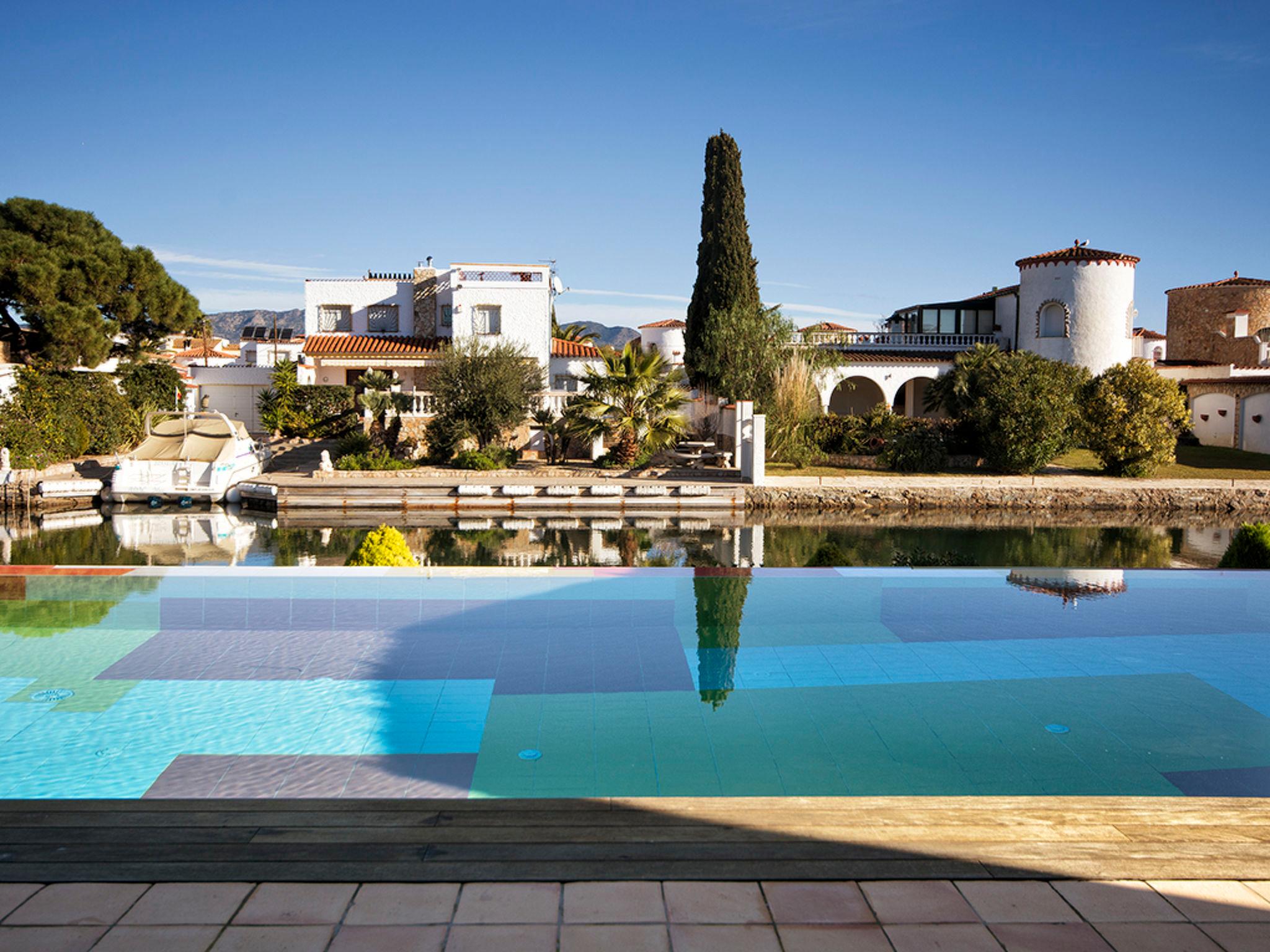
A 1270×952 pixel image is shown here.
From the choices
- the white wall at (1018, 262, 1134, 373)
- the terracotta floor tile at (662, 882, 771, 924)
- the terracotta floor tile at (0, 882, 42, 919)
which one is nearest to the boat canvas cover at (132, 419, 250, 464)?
the terracotta floor tile at (0, 882, 42, 919)

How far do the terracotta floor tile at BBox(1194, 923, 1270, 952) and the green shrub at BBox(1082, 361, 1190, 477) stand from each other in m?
24.3

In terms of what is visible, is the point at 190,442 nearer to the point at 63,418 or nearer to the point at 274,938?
the point at 63,418

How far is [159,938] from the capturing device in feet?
8.44

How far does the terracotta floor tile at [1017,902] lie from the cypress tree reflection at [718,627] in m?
2.80

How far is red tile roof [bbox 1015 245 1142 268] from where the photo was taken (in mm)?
30938

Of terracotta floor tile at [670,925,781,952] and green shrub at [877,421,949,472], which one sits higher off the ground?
green shrub at [877,421,949,472]

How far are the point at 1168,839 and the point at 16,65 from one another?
24.8 meters

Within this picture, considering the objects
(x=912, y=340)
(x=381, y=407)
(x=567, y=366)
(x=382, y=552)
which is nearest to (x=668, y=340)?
(x=567, y=366)

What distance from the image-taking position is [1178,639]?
734 cm

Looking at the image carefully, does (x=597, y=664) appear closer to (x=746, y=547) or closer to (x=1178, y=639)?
(x=1178, y=639)

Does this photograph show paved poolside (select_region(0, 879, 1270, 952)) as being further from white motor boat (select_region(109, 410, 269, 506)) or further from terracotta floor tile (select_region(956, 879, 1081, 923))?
white motor boat (select_region(109, 410, 269, 506))

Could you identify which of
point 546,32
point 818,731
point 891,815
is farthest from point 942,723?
point 546,32

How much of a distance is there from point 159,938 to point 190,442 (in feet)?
68.9

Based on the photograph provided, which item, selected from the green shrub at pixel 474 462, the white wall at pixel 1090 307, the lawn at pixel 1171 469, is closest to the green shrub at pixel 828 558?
the lawn at pixel 1171 469
